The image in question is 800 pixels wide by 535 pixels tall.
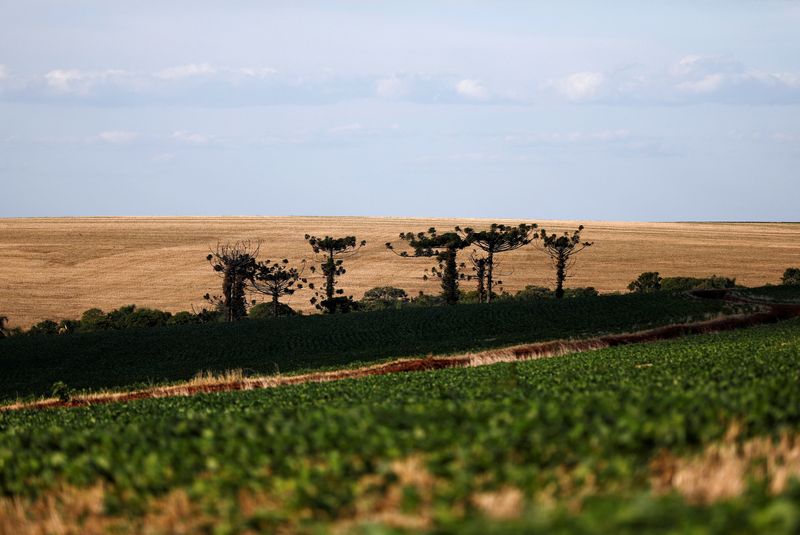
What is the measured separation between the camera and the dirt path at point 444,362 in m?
41.0

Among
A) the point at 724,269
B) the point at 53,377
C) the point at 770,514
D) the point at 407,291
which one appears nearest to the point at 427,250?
the point at 407,291

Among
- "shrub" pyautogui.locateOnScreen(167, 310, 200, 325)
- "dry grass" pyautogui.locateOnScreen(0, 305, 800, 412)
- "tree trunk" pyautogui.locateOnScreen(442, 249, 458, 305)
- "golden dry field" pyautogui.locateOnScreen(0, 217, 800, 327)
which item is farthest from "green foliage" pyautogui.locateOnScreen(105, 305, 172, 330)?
"dry grass" pyautogui.locateOnScreen(0, 305, 800, 412)

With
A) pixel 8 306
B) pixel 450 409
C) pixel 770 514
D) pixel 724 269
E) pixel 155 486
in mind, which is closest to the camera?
pixel 770 514

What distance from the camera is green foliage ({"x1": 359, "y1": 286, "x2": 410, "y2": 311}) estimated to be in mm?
105250

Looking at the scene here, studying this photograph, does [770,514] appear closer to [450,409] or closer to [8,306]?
[450,409]

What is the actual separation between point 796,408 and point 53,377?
47712mm

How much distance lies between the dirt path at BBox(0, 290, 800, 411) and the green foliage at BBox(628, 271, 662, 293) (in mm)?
36324

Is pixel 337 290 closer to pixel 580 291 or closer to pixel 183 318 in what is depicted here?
pixel 183 318

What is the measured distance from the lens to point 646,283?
108875mm

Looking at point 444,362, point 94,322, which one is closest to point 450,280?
point 94,322

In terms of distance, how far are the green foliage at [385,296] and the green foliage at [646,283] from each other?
2536 cm

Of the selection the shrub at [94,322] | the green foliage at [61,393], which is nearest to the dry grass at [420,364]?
the green foliage at [61,393]

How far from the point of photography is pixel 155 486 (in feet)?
45.0

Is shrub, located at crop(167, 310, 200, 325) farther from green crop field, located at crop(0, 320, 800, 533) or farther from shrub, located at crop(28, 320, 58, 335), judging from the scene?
green crop field, located at crop(0, 320, 800, 533)
